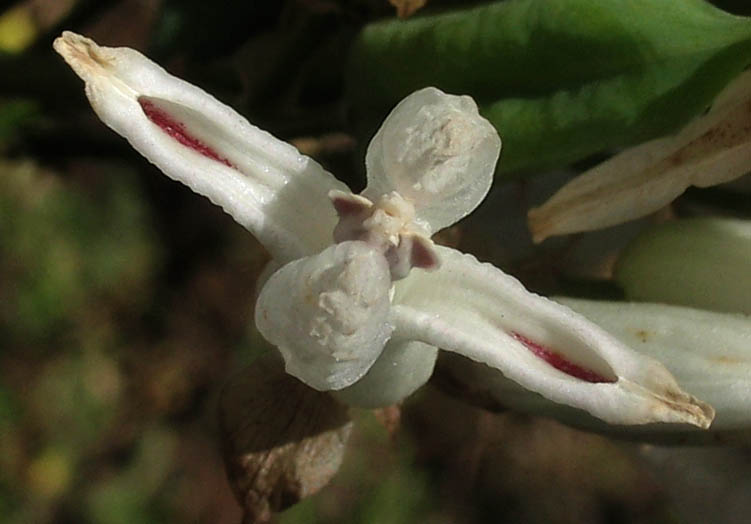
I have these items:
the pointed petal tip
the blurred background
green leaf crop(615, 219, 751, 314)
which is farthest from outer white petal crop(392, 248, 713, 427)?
the blurred background

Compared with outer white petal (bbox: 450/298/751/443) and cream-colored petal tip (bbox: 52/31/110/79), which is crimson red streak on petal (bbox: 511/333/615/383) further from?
cream-colored petal tip (bbox: 52/31/110/79)

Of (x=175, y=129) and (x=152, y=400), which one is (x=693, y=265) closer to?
(x=175, y=129)

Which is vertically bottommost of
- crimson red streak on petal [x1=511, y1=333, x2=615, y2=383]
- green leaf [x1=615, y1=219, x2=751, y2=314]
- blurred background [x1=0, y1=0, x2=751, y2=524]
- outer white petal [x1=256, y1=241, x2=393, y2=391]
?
blurred background [x1=0, y1=0, x2=751, y2=524]

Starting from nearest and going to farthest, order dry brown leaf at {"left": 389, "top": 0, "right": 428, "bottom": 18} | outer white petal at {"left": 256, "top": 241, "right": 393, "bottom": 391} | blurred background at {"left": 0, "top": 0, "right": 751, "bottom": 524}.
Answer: outer white petal at {"left": 256, "top": 241, "right": 393, "bottom": 391} → dry brown leaf at {"left": 389, "top": 0, "right": 428, "bottom": 18} → blurred background at {"left": 0, "top": 0, "right": 751, "bottom": 524}

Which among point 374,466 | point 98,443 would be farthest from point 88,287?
point 374,466

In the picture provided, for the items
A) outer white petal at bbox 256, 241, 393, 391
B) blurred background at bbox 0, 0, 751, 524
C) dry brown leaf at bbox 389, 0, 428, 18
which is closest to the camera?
outer white petal at bbox 256, 241, 393, 391

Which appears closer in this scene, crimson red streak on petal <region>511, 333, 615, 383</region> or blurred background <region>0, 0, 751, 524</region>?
crimson red streak on petal <region>511, 333, 615, 383</region>

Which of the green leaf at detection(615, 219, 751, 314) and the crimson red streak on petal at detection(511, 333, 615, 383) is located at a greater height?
the crimson red streak on petal at detection(511, 333, 615, 383)

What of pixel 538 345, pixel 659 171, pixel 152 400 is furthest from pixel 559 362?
pixel 152 400
